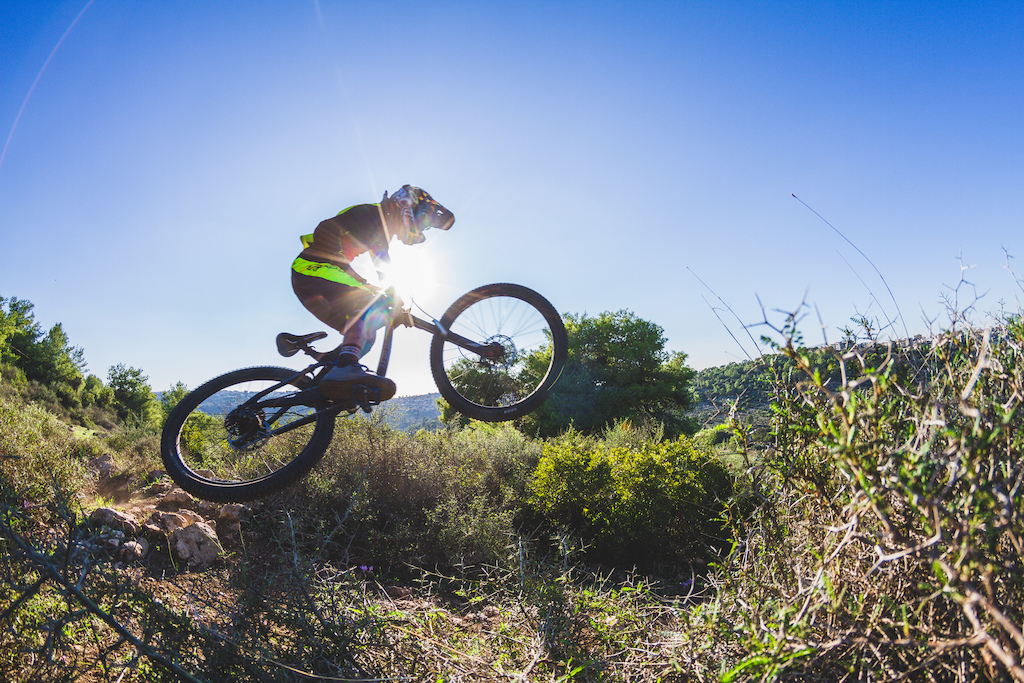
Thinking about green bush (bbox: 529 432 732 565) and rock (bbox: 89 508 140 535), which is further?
green bush (bbox: 529 432 732 565)

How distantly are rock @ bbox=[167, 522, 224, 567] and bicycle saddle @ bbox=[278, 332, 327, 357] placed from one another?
3.30 metres

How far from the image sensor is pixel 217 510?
21.7 ft

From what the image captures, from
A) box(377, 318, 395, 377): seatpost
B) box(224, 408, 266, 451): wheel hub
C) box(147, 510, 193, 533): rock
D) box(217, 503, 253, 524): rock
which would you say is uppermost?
box(377, 318, 395, 377): seatpost

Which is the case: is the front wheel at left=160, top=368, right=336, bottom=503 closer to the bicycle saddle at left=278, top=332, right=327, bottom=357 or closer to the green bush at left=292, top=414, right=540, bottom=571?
the bicycle saddle at left=278, top=332, right=327, bottom=357

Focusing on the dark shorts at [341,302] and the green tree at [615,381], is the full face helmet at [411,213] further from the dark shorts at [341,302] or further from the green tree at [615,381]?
the green tree at [615,381]

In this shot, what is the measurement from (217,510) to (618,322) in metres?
16.8

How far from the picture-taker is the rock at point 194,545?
17.0 ft

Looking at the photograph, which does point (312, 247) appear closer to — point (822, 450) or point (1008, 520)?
point (822, 450)

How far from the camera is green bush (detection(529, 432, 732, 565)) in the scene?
6.95m

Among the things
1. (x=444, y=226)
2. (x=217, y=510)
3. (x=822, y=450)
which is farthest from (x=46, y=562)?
(x=217, y=510)

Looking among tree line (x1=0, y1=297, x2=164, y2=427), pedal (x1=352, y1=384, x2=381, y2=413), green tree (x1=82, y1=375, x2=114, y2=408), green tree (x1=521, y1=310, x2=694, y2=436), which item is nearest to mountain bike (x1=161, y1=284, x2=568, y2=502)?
pedal (x1=352, y1=384, x2=381, y2=413)

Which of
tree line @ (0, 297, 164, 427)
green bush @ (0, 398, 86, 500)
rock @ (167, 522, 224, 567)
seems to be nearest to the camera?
rock @ (167, 522, 224, 567)

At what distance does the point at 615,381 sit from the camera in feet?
60.8

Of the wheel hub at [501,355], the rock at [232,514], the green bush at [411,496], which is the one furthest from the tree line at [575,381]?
the wheel hub at [501,355]
